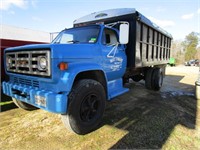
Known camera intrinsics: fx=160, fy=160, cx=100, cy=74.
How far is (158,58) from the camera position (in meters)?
7.40

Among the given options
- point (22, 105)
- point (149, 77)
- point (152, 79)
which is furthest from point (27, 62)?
point (152, 79)

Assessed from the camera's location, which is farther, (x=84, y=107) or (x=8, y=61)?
(x=8, y=61)

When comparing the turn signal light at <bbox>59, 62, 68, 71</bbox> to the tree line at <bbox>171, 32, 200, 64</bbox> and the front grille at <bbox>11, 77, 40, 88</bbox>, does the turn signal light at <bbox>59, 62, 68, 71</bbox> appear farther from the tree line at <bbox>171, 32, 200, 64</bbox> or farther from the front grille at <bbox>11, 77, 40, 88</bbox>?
the tree line at <bbox>171, 32, 200, 64</bbox>

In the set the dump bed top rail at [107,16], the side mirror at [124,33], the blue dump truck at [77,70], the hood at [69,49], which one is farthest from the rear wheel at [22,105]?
the dump bed top rail at [107,16]

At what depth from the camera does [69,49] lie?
2.98 metres

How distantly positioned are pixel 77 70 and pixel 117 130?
1571mm

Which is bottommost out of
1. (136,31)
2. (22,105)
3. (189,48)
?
(22,105)

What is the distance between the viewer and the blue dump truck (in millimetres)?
2824

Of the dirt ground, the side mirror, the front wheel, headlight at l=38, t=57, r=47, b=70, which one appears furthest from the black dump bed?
headlight at l=38, t=57, r=47, b=70

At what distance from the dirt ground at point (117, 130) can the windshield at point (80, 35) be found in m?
2.00

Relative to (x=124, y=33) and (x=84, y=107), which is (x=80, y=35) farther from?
(x=84, y=107)

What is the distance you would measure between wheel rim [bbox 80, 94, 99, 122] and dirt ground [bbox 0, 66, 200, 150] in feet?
1.13

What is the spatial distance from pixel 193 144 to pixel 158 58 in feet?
16.1

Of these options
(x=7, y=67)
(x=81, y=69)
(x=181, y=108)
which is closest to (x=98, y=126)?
(x=81, y=69)
